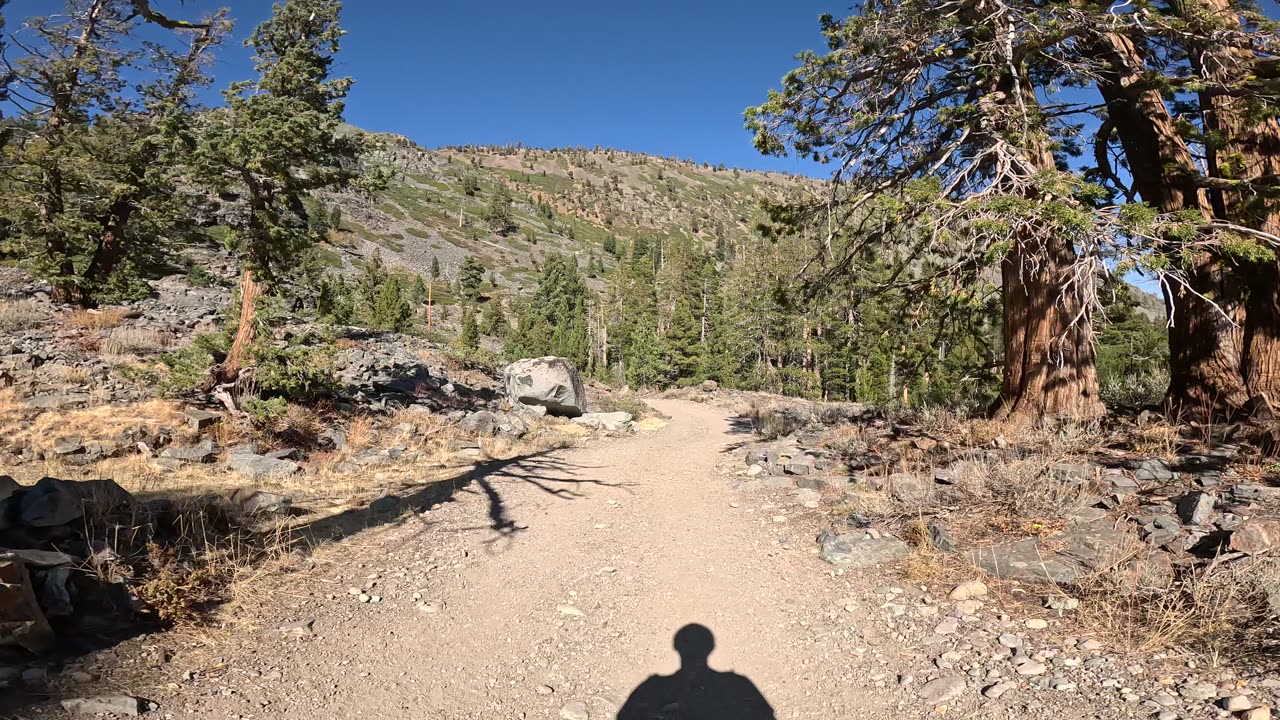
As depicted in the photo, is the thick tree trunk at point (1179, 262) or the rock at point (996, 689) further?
the thick tree trunk at point (1179, 262)

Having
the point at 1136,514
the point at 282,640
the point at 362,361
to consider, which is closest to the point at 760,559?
the point at 1136,514

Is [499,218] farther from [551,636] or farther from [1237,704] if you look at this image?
[1237,704]

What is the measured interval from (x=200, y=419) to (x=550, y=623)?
737 centimetres

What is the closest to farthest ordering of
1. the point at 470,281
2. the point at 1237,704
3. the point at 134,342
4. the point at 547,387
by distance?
the point at 1237,704 < the point at 134,342 < the point at 547,387 < the point at 470,281

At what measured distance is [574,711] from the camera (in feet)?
10.3

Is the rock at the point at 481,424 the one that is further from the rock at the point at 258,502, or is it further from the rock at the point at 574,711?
the rock at the point at 574,711

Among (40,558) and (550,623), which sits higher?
(40,558)

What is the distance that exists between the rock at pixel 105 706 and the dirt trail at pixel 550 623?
0.56 feet

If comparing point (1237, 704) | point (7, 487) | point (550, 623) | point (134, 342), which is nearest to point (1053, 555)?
point (1237, 704)

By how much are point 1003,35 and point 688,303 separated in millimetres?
44558

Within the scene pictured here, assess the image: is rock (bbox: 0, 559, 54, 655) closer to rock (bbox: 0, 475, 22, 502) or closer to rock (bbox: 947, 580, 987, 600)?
rock (bbox: 0, 475, 22, 502)

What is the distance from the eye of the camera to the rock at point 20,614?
281cm

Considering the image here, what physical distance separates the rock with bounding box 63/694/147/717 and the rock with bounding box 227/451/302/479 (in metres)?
5.32

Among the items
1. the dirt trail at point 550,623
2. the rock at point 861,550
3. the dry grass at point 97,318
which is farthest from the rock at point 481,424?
the dry grass at point 97,318
